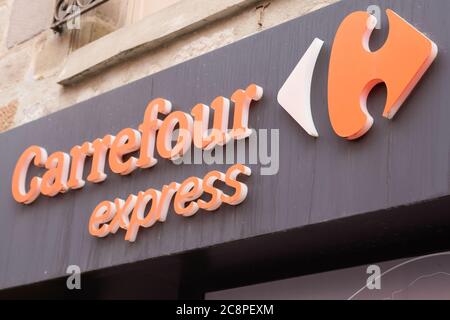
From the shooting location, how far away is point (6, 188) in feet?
17.8

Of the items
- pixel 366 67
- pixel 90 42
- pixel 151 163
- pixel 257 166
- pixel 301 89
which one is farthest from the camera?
A: pixel 90 42

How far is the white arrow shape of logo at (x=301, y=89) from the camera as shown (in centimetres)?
401

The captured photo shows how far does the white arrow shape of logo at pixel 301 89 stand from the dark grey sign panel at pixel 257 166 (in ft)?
0.11

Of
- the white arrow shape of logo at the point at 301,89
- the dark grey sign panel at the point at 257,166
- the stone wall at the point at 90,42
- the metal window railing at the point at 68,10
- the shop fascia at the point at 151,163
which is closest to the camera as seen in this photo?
the dark grey sign panel at the point at 257,166

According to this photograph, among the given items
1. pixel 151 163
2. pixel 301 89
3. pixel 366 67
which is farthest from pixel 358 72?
pixel 151 163

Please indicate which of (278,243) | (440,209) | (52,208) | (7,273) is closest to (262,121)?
(278,243)

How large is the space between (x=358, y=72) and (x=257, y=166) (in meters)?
0.62

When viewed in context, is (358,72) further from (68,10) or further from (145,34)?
(68,10)

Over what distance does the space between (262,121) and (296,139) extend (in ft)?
0.81

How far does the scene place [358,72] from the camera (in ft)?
12.7

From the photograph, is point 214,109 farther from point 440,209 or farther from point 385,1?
point 440,209

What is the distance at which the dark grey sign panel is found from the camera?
359 cm

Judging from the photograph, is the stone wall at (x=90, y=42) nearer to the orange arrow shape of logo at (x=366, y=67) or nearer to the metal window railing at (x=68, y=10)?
the metal window railing at (x=68, y=10)

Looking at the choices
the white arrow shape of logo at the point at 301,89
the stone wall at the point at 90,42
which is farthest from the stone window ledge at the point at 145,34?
the white arrow shape of logo at the point at 301,89
